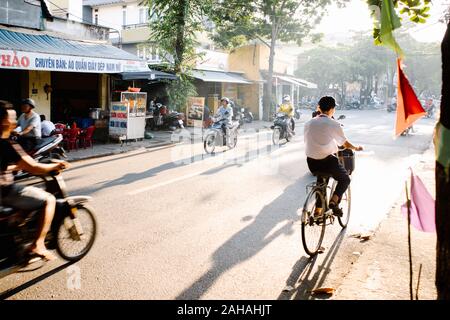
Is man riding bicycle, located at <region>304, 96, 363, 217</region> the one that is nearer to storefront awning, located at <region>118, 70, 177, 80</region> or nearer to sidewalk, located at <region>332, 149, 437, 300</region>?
sidewalk, located at <region>332, 149, 437, 300</region>

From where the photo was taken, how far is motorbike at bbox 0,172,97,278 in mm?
3971

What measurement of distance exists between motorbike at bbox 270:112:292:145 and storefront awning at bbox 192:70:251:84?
24.6 feet

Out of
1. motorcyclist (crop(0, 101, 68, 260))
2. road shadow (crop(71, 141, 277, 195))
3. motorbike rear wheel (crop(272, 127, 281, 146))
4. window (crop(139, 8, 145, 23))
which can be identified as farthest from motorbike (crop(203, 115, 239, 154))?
window (crop(139, 8, 145, 23))

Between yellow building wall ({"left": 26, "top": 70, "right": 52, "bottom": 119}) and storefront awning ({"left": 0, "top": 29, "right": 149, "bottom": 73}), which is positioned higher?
storefront awning ({"left": 0, "top": 29, "right": 149, "bottom": 73})

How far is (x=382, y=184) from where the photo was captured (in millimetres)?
8984

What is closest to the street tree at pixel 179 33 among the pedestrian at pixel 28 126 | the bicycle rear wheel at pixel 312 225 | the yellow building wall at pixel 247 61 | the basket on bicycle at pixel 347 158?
the yellow building wall at pixel 247 61

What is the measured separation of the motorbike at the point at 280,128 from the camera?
15407mm

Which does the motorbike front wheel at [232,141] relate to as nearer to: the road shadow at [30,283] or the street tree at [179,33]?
the street tree at [179,33]

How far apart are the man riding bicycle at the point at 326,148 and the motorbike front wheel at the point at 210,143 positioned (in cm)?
736

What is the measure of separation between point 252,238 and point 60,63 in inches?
377

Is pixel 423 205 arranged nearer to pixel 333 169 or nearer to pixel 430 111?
pixel 333 169

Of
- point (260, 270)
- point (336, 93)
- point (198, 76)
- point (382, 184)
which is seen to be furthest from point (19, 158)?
point (336, 93)

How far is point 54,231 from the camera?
4.44 meters
